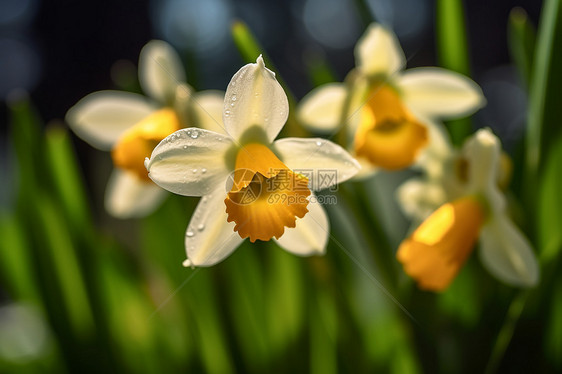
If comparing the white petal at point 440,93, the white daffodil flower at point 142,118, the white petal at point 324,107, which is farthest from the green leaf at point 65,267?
the white petal at point 440,93

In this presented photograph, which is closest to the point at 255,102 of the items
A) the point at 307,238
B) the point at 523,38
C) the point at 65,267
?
the point at 307,238

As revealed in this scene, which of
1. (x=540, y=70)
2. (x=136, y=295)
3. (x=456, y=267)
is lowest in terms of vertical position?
(x=136, y=295)

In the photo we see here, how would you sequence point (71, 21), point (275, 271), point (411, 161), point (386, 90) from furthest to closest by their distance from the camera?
point (71, 21) < point (275, 271) < point (386, 90) < point (411, 161)

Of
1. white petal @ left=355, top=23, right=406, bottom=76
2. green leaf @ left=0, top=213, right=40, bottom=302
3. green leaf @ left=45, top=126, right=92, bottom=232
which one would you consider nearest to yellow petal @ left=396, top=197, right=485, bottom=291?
white petal @ left=355, top=23, right=406, bottom=76

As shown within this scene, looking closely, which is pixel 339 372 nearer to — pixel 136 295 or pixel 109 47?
pixel 136 295

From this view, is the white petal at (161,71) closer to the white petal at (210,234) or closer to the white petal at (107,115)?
the white petal at (107,115)

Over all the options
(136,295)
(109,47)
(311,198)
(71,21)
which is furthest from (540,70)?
(71,21)
